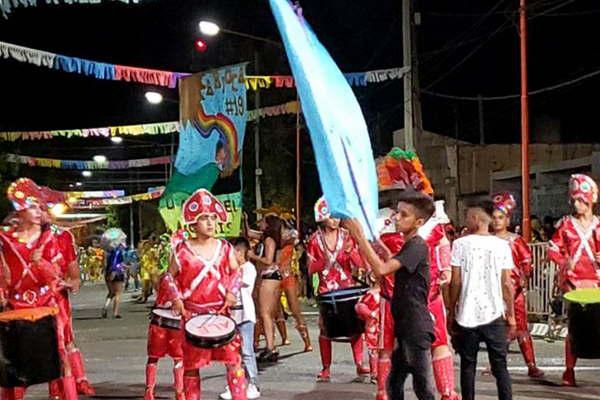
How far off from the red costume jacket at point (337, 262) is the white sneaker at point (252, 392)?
1.39 m

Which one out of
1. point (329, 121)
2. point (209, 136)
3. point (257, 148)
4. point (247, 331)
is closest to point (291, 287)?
point (209, 136)

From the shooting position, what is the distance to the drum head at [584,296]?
8.34 m

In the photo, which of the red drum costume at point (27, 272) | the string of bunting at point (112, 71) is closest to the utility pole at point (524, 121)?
the string of bunting at point (112, 71)

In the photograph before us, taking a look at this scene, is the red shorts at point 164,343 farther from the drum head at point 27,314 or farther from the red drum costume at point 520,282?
the red drum costume at point 520,282

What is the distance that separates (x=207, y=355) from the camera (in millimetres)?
7352

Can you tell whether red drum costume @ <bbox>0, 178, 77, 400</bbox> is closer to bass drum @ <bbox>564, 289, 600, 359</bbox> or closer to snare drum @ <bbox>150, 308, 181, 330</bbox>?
snare drum @ <bbox>150, 308, 181, 330</bbox>

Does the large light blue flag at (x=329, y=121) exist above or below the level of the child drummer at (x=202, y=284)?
above

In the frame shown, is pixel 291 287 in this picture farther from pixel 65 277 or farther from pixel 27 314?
pixel 27 314

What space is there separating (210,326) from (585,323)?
11.4 ft

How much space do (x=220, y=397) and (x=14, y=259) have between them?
270 cm

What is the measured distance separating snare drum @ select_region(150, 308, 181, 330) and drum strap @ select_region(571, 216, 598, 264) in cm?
399

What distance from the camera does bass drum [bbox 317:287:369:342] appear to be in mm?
9820

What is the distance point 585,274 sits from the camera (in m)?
9.14

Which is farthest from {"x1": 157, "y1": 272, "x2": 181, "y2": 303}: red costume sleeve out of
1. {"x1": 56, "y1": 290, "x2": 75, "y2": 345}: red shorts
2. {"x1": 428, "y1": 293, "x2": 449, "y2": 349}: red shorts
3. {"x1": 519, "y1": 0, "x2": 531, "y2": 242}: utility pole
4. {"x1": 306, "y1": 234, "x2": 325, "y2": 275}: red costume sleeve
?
{"x1": 519, "y1": 0, "x2": 531, "y2": 242}: utility pole
